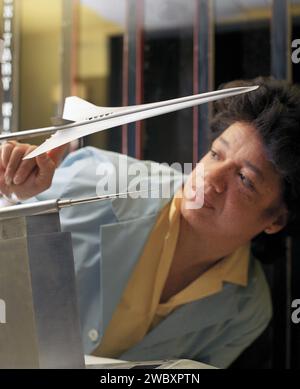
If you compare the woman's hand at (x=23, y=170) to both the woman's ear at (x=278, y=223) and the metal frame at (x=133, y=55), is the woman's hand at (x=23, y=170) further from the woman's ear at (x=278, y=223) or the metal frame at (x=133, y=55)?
the woman's ear at (x=278, y=223)

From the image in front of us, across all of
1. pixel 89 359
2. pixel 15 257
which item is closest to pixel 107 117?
pixel 15 257

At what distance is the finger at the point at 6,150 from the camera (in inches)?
26.0

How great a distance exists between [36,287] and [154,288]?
168 millimetres

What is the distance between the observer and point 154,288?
2.34ft

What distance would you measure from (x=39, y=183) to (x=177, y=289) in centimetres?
23

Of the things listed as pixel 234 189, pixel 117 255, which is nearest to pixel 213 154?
pixel 234 189

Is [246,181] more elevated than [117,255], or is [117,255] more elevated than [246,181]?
[246,181]

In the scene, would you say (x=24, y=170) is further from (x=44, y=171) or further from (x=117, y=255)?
(x=117, y=255)

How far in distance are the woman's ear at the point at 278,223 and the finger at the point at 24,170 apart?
306mm

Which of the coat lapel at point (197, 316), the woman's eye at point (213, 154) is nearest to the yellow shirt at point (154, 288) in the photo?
the coat lapel at point (197, 316)

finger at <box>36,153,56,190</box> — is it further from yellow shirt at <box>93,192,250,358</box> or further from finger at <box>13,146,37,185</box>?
yellow shirt at <box>93,192,250,358</box>

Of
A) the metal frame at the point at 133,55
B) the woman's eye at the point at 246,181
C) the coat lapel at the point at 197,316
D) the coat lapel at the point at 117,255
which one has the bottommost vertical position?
the coat lapel at the point at 197,316

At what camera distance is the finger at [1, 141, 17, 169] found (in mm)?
661

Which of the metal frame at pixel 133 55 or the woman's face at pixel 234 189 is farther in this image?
the metal frame at pixel 133 55
